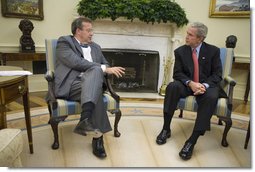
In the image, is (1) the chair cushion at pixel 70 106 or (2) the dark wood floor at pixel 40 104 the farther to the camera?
(2) the dark wood floor at pixel 40 104

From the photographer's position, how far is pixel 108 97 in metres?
1.46

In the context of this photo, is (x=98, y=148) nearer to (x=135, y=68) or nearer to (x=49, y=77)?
(x=49, y=77)

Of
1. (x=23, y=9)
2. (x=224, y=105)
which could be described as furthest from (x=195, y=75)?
(x=23, y=9)

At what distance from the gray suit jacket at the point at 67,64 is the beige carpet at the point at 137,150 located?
0.33 metres

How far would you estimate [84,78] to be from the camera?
1356mm

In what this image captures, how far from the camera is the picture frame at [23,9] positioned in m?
2.08

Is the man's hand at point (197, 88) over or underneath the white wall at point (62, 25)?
underneath

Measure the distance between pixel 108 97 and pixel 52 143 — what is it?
1.50ft

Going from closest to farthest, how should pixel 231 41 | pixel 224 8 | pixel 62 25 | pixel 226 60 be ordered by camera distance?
pixel 226 60, pixel 231 41, pixel 224 8, pixel 62 25

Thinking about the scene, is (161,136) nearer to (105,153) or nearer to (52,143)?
(105,153)

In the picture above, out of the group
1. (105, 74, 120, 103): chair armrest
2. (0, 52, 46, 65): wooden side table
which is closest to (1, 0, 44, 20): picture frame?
(0, 52, 46, 65): wooden side table

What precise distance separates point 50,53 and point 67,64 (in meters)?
0.24

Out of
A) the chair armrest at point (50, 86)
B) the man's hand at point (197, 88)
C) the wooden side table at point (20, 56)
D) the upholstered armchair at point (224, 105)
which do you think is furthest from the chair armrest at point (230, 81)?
the wooden side table at point (20, 56)

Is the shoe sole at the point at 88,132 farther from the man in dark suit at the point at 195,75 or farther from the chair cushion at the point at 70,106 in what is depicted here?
the man in dark suit at the point at 195,75
